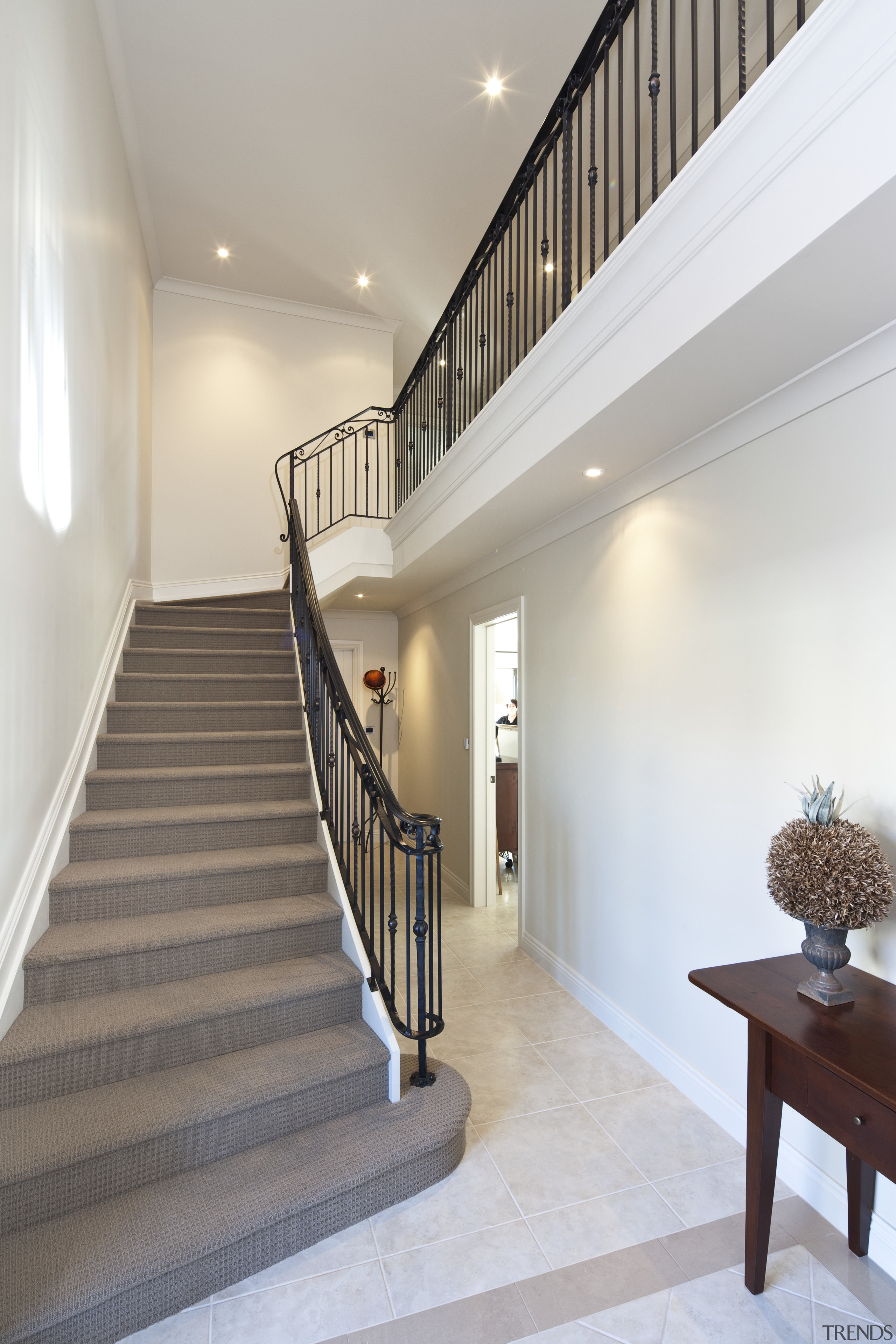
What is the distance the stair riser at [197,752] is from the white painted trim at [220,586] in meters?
2.33

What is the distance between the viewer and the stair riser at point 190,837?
2787mm

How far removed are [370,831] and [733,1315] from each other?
5.67ft

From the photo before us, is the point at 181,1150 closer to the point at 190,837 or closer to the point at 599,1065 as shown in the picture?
the point at 190,837

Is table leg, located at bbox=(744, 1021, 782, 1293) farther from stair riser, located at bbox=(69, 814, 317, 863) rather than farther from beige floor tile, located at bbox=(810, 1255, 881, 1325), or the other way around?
stair riser, located at bbox=(69, 814, 317, 863)

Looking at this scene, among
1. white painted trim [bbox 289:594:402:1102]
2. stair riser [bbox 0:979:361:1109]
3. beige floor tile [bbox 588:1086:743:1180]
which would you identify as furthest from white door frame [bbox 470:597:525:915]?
stair riser [bbox 0:979:361:1109]

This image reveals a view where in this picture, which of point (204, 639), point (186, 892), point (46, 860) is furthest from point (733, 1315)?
point (204, 639)

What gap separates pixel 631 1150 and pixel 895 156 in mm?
2928

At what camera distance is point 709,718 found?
2.62 m

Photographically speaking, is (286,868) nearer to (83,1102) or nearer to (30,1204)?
(83,1102)

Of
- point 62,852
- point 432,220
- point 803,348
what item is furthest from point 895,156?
point 432,220

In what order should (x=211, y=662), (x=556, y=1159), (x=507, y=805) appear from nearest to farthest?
(x=556, y=1159), (x=211, y=662), (x=507, y=805)

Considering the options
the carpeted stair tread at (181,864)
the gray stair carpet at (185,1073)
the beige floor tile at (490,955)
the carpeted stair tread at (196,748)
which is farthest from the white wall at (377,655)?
the carpeted stair tread at (181,864)

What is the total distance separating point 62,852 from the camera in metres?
2.67

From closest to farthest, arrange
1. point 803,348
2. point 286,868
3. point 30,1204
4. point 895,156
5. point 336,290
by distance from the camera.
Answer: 1. point 895,156
2. point 30,1204
3. point 803,348
4. point 286,868
5. point 336,290
